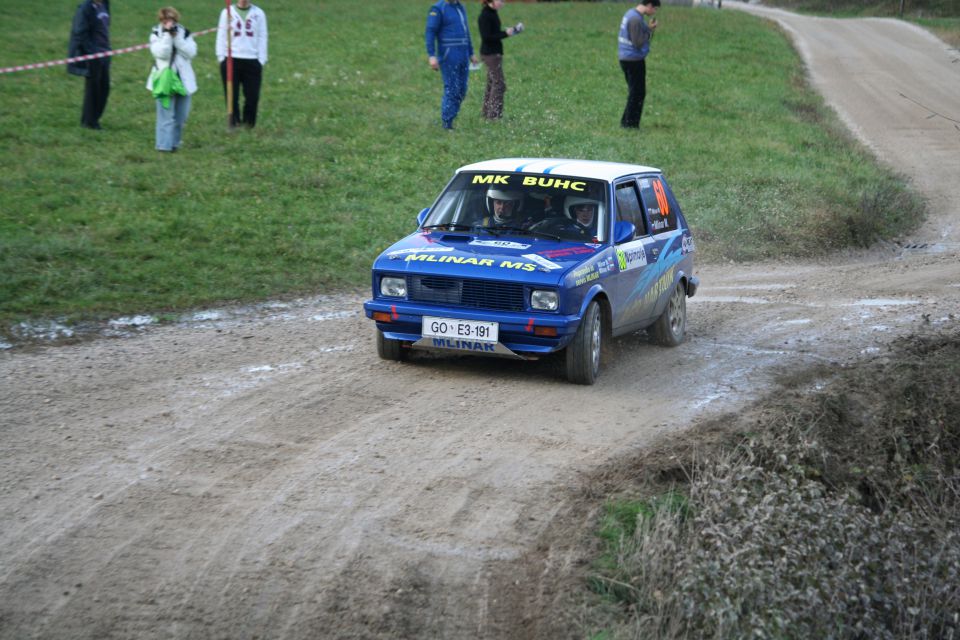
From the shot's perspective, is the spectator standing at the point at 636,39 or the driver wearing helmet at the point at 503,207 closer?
the driver wearing helmet at the point at 503,207

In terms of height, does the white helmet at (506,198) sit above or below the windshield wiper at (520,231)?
above

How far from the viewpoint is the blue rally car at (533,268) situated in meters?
8.55

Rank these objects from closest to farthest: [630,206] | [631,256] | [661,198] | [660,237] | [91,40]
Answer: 1. [631,256]
2. [630,206]
3. [660,237]
4. [661,198]
5. [91,40]

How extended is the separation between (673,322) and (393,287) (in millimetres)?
3059

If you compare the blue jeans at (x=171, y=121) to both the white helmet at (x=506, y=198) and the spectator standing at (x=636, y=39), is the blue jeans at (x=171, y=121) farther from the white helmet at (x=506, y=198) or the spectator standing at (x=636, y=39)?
the white helmet at (x=506, y=198)

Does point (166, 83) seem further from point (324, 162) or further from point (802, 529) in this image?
point (802, 529)

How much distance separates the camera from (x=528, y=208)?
952 cm

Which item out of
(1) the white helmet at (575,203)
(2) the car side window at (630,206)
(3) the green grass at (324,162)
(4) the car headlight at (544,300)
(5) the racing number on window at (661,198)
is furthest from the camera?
(3) the green grass at (324,162)

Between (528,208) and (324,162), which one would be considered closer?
(528,208)

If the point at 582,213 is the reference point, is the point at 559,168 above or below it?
above

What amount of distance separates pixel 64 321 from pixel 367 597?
600cm

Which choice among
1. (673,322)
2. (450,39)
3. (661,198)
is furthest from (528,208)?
(450,39)

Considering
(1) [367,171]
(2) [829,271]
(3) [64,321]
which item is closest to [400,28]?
(1) [367,171]

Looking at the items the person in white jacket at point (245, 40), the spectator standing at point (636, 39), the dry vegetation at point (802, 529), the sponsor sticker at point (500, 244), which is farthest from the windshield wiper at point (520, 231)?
the spectator standing at point (636, 39)
